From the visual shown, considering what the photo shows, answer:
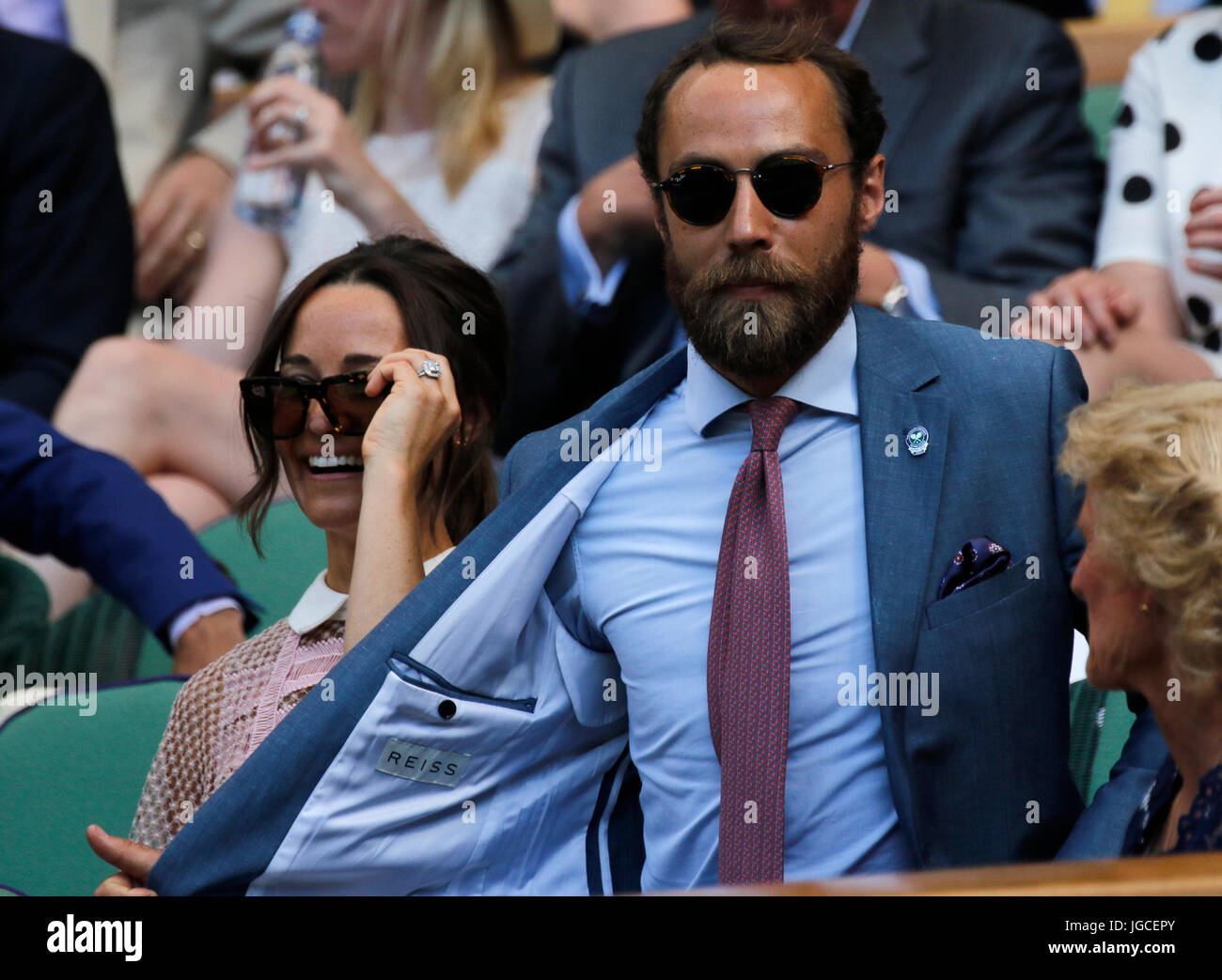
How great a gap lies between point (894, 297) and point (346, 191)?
1221mm

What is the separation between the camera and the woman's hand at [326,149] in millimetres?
3010

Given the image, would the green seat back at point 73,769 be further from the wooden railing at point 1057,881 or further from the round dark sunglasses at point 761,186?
the wooden railing at point 1057,881

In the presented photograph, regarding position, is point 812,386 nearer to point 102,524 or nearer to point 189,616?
point 189,616

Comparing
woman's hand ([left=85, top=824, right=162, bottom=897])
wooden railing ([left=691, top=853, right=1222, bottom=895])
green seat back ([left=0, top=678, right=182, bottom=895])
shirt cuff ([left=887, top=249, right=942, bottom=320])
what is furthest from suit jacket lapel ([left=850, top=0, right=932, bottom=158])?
wooden railing ([left=691, top=853, right=1222, bottom=895])

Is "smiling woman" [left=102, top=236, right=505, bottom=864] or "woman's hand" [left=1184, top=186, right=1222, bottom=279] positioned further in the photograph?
"woman's hand" [left=1184, top=186, right=1222, bottom=279]

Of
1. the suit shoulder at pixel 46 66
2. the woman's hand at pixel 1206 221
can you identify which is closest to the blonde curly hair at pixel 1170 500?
the woman's hand at pixel 1206 221

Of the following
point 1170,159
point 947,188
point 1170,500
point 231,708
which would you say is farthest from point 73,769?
point 1170,159

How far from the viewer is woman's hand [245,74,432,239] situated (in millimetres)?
3010

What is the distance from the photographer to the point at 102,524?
2238mm

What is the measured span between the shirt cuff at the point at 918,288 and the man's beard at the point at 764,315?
0.83 meters

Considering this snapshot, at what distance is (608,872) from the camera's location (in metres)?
1.64

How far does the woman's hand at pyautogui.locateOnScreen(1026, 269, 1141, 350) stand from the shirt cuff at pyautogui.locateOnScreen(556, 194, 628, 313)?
2.40 ft

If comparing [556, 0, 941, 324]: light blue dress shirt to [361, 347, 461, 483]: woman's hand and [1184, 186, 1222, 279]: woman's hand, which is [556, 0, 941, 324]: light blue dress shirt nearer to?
[1184, 186, 1222, 279]: woman's hand

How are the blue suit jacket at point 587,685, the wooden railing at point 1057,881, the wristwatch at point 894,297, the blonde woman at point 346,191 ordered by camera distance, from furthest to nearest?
1. the blonde woman at point 346,191
2. the wristwatch at point 894,297
3. the blue suit jacket at point 587,685
4. the wooden railing at point 1057,881
